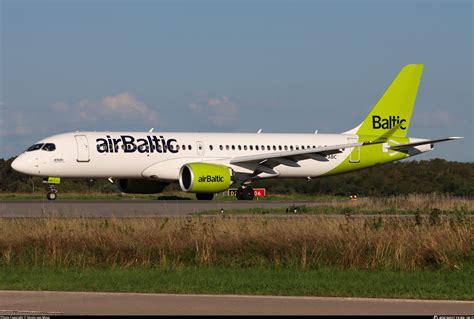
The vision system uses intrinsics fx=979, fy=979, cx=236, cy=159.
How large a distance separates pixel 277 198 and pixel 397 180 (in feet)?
29.9

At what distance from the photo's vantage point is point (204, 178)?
44406mm

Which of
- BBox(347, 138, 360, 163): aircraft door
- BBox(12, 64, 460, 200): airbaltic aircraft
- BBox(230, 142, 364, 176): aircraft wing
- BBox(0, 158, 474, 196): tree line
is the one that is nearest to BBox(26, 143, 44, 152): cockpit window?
BBox(12, 64, 460, 200): airbaltic aircraft

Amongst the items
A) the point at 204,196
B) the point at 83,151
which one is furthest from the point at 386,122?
the point at 83,151

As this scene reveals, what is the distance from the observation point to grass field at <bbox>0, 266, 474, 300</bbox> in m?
15.3

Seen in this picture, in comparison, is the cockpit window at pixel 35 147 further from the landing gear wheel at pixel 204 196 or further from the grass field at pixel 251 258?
the grass field at pixel 251 258

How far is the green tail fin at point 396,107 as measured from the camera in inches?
2110

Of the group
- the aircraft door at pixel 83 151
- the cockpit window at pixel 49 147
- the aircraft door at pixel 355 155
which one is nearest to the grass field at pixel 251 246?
the aircraft door at pixel 83 151

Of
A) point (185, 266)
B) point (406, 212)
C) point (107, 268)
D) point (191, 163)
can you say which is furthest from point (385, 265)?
point (191, 163)

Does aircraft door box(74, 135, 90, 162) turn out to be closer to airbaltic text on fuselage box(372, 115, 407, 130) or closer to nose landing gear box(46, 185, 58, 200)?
nose landing gear box(46, 185, 58, 200)

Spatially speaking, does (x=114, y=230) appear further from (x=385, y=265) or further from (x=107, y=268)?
(x=385, y=265)

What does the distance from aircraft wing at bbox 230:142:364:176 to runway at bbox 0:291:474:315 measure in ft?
106

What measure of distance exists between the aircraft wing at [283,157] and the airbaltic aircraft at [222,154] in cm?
5

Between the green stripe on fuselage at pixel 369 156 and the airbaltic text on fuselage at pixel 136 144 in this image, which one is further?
the green stripe on fuselage at pixel 369 156

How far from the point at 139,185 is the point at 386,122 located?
1467 cm
